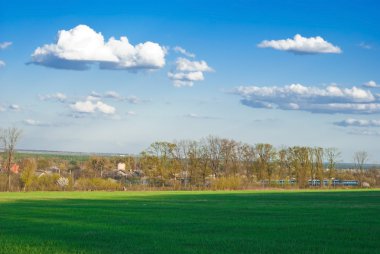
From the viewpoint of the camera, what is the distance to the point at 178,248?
22266 mm

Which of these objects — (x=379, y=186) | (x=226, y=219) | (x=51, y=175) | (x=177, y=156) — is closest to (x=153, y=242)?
(x=226, y=219)

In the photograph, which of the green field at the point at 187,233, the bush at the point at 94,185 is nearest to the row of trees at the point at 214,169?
the bush at the point at 94,185

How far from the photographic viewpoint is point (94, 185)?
99875 millimetres

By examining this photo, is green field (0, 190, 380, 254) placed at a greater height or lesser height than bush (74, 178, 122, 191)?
lesser

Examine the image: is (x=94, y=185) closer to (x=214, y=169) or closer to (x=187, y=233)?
(x=214, y=169)

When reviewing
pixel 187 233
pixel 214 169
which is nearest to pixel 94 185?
pixel 214 169

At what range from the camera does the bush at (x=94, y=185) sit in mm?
99125

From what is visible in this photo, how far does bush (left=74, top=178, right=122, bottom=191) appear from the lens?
99125 millimetres

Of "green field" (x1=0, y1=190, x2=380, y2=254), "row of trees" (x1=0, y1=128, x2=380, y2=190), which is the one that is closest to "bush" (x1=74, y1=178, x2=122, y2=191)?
"row of trees" (x1=0, y1=128, x2=380, y2=190)

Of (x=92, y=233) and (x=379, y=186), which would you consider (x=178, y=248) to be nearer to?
(x=92, y=233)

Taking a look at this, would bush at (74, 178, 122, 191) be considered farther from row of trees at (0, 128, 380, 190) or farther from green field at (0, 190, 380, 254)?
green field at (0, 190, 380, 254)

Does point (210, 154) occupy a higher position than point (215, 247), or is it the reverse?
point (210, 154)

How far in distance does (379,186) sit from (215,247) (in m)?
109

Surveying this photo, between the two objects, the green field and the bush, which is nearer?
the green field
